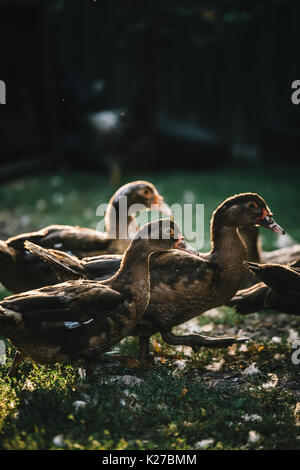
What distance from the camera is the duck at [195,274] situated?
4547 millimetres

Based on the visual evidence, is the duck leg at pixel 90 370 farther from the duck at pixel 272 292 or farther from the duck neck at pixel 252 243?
the duck neck at pixel 252 243

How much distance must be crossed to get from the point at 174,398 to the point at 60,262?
129 cm

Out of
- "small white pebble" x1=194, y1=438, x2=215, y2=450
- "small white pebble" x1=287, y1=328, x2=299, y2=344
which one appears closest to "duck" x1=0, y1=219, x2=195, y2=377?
"small white pebble" x1=194, y1=438, x2=215, y2=450

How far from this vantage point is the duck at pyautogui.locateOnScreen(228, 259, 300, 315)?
4559mm

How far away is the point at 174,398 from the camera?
159 inches

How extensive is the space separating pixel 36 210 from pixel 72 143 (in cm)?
430

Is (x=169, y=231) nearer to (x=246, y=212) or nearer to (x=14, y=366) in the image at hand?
(x=246, y=212)

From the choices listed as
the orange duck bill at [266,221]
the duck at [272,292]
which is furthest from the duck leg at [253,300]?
the orange duck bill at [266,221]

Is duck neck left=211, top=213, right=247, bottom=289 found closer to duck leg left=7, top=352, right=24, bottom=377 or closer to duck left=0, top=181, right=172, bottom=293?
duck left=0, top=181, right=172, bottom=293

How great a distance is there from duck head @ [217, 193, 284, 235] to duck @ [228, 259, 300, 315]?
1.08 feet

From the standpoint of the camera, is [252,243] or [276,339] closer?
[276,339]

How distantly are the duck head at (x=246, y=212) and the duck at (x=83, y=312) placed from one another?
2.00ft

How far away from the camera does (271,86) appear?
1394 centimetres

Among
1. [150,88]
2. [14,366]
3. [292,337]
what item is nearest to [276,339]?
[292,337]
